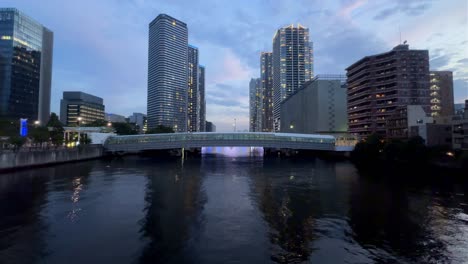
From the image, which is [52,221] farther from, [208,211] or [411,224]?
[411,224]

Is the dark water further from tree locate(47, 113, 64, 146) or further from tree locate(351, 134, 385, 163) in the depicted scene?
tree locate(351, 134, 385, 163)

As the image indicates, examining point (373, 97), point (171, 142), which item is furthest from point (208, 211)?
point (373, 97)

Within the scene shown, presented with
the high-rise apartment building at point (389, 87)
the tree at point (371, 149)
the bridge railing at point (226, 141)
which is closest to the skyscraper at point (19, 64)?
the bridge railing at point (226, 141)

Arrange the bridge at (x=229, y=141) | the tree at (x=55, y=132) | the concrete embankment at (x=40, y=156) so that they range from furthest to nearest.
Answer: the bridge at (x=229, y=141) < the tree at (x=55, y=132) < the concrete embankment at (x=40, y=156)

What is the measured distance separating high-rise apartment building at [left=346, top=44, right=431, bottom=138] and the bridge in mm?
28066

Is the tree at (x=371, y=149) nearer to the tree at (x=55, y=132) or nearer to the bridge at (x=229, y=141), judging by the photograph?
the bridge at (x=229, y=141)

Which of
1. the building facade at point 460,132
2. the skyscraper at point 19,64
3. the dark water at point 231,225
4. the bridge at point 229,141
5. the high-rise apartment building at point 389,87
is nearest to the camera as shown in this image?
the dark water at point 231,225

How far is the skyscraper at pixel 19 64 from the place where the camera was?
15600cm

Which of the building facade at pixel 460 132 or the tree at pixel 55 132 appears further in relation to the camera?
the tree at pixel 55 132

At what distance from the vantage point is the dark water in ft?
55.8

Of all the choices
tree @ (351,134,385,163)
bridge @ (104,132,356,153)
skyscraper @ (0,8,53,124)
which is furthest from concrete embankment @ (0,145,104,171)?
tree @ (351,134,385,163)

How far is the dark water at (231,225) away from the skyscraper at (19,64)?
526ft

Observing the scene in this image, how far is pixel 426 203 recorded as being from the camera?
31844 mm

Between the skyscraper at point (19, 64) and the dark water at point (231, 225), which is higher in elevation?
the skyscraper at point (19, 64)
